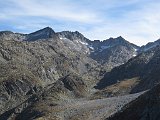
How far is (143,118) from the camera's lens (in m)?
71.5

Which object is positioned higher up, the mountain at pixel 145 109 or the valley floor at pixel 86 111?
the mountain at pixel 145 109

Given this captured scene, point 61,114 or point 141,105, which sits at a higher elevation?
point 141,105


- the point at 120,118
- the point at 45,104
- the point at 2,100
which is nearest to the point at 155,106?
the point at 120,118

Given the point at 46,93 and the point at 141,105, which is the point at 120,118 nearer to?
the point at 141,105

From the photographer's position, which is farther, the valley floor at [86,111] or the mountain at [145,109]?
the valley floor at [86,111]

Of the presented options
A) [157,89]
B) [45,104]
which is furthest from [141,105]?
[45,104]

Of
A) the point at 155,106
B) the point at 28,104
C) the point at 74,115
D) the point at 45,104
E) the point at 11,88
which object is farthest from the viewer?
the point at 11,88

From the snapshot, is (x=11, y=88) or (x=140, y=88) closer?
(x=140, y=88)

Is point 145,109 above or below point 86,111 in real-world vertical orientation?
above

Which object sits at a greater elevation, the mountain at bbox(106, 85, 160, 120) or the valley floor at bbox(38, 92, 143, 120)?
the mountain at bbox(106, 85, 160, 120)

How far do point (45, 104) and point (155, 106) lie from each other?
86.3m

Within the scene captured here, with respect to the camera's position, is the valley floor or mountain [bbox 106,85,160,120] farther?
the valley floor

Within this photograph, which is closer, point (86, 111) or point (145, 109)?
point (145, 109)

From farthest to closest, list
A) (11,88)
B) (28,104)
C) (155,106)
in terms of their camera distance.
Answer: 1. (11,88)
2. (28,104)
3. (155,106)
